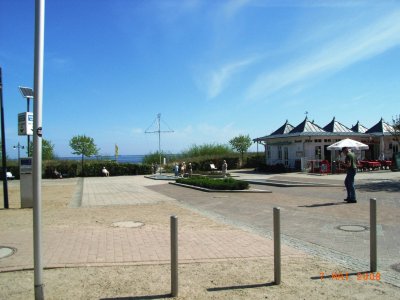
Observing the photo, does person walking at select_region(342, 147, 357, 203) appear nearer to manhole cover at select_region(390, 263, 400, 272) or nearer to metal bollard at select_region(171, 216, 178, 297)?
manhole cover at select_region(390, 263, 400, 272)

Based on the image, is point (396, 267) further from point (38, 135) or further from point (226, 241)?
point (38, 135)

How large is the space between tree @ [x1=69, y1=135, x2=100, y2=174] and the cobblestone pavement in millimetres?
42168

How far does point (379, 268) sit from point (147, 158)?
43.0 metres

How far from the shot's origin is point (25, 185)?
12.9 meters

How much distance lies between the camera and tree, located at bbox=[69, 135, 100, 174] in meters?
54.9

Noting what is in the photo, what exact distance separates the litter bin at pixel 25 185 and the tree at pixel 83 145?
42.0 m

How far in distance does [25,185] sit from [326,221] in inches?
359

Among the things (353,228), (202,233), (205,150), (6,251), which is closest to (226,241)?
(202,233)

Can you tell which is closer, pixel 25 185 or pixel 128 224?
pixel 128 224

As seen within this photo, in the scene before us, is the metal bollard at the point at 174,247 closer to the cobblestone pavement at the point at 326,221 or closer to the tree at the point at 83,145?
the cobblestone pavement at the point at 326,221

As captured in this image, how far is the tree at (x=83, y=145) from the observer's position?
5493cm

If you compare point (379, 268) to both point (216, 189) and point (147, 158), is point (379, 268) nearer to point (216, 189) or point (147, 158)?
point (216, 189)

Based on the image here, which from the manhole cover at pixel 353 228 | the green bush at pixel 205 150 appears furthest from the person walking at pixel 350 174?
the green bush at pixel 205 150

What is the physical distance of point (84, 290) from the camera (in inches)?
185
